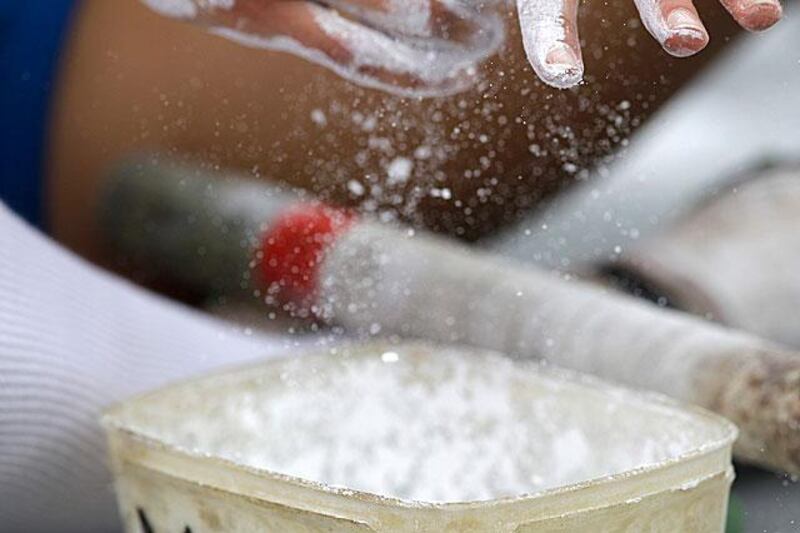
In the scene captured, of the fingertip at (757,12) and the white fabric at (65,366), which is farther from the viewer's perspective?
the white fabric at (65,366)

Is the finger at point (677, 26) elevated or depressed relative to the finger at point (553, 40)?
elevated

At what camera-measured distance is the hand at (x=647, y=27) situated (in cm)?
26

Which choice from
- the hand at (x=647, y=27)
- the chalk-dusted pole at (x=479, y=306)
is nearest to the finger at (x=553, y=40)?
the hand at (x=647, y=27)

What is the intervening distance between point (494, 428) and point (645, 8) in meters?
0.12

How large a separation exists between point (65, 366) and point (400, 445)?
0.12 meters

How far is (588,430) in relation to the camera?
0.32 meters

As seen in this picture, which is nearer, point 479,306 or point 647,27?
point 647,27

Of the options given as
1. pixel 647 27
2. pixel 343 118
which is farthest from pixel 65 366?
pixel 647 27

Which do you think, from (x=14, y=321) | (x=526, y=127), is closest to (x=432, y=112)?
(x=526, y=127)

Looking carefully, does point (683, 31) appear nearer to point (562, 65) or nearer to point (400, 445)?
point (562, 65)

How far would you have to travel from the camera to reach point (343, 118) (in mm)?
382

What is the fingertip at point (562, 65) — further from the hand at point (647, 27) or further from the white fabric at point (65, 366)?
the white fabric at point (65, 366)

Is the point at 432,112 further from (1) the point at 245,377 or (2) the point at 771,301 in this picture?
(2) the point at 771,301

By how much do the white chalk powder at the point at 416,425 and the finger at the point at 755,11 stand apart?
98 millimetres
